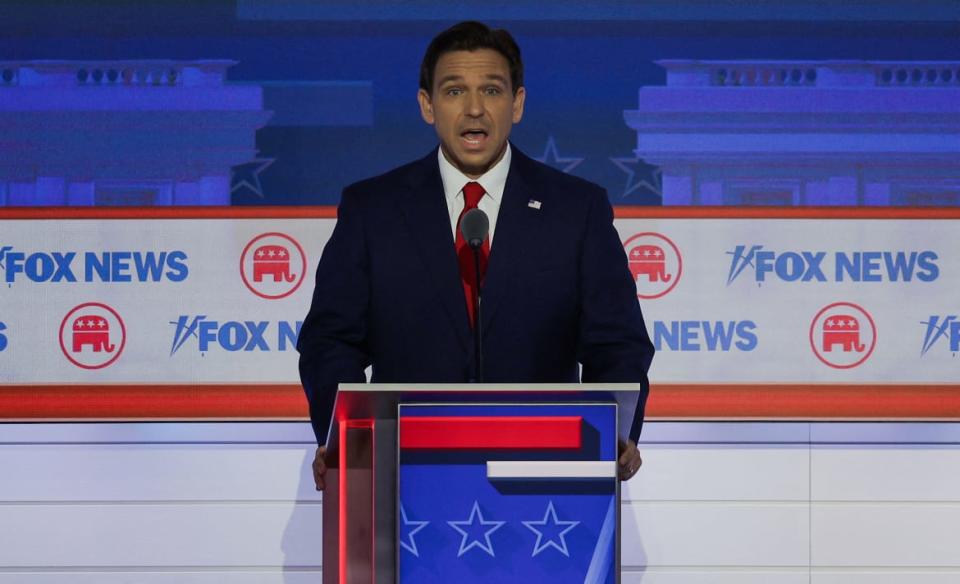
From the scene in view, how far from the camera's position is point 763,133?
12.8ft

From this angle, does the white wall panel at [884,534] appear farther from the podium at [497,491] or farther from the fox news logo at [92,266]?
the podium at [497,491]

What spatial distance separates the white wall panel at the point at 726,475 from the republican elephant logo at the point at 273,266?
1.09 metres

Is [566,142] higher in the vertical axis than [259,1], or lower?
lower

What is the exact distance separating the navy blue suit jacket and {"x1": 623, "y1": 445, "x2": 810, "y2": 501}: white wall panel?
1268 millimetres

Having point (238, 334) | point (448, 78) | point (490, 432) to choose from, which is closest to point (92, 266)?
point (238, 334)

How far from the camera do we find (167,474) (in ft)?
12.8

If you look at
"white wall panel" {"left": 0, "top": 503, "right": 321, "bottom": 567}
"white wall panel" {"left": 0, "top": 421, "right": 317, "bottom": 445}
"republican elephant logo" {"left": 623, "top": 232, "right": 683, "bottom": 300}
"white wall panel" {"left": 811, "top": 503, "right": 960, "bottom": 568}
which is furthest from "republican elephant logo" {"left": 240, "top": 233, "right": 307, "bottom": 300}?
"white wall panel" {"left": 811, "top": 503, "right": 960, "bottom": 568}

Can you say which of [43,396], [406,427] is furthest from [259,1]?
[406,427]

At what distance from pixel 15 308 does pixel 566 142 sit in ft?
5.31

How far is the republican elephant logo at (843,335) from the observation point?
3.91 m

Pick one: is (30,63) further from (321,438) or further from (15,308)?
(321,438)

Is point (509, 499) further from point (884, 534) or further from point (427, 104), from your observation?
point (884, 534)

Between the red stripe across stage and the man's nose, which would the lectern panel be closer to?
the red stripe across stage

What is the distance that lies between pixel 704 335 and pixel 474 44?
5.00ft
